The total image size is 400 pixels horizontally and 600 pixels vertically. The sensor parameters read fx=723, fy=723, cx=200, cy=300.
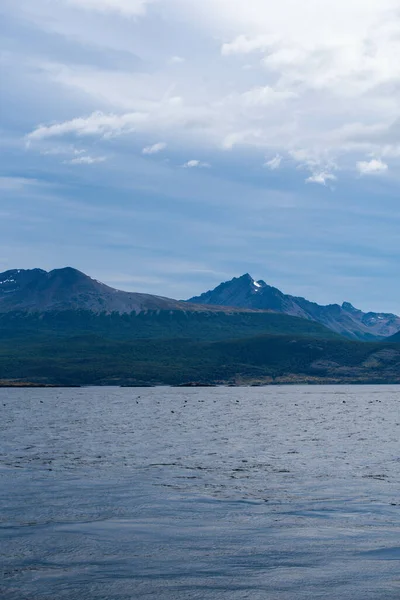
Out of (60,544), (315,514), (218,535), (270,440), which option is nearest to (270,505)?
(315,514)

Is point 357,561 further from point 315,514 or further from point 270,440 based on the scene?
point 270,440

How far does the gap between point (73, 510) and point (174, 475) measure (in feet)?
49.1

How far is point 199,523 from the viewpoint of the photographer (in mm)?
38312

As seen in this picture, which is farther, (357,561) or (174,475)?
(174,475)

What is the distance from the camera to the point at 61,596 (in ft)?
84.6

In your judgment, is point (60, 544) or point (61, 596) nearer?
point (61, 596)

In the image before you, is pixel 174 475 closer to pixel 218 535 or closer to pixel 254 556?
pixel 218 535

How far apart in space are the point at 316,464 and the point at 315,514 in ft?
75.0

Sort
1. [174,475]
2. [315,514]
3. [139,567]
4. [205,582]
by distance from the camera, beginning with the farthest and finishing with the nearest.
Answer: [174,475] → [315,514] → [139,567] → [205,582]

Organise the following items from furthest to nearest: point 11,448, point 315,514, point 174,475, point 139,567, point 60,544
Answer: point 11,448
point 174,475
point 315,514
point 60,544
point 139,567

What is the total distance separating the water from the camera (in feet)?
90.1

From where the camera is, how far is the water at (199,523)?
27.5 metres

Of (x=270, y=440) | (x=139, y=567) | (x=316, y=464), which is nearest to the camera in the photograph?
(x=139, y=567)

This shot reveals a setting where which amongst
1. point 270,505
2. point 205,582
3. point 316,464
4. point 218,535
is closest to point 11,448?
point 316,464
